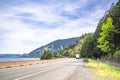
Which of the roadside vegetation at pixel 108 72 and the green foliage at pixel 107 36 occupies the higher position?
the green foliage at pixel 107 36

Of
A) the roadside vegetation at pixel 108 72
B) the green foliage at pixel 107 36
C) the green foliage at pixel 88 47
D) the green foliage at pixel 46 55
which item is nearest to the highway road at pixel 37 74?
the roadside vegetation at pixel 108 72

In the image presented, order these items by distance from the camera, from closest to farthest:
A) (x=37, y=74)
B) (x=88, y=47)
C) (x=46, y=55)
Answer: (x=37, y=74)
(x=88, y=47)
(x=46, y=55)

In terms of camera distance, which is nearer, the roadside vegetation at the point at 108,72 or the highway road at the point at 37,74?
the highway road at the point at 37,74

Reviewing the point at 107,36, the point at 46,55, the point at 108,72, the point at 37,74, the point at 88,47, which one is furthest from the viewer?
the point at 46,55

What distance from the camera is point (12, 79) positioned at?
57.4ft

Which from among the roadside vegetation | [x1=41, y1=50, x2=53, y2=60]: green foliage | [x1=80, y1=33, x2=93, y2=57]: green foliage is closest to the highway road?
the roadside vegetation

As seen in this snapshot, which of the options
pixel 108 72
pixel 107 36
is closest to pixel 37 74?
pixel 108 72

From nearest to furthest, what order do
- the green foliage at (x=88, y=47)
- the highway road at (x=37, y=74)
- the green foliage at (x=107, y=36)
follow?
the highway road at (x=37, y=74), the green foliage at (x=107, y=36), the green foliage at (x=88, y=47)

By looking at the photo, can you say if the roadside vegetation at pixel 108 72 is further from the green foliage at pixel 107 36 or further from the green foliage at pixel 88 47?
the green foliage at pixel 88 47

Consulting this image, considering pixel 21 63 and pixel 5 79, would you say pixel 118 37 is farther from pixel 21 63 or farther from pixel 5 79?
pixel 5 79

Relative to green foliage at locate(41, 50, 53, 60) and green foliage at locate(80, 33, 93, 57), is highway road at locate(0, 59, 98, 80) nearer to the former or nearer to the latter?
green foliage at locate(80, 33, 93, 57)

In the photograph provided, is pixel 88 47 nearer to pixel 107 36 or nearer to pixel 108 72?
pixel 107 36

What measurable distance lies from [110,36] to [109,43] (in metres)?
2.27

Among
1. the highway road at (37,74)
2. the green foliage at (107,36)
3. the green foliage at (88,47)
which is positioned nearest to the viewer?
the highway road at (37,74)
